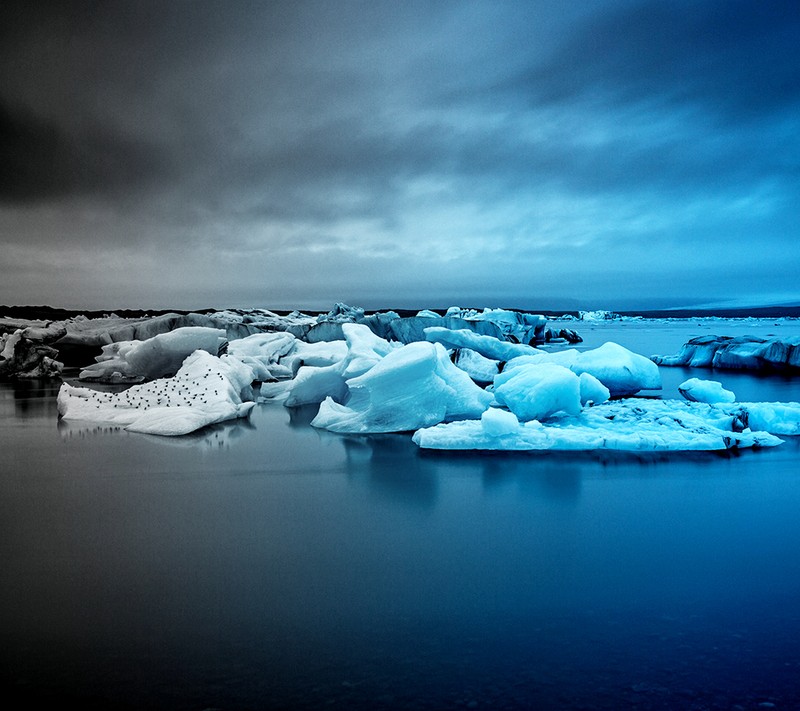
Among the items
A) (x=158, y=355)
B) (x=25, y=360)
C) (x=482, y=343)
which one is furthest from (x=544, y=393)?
(x=25, y=360)

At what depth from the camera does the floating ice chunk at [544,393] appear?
18.0 ft

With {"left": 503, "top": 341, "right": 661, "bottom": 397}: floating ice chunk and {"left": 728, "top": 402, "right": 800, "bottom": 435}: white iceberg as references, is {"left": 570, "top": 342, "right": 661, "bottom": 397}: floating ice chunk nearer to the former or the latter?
{"left": 503, "top": 341, "right": 661, "bottom": 397}: floating ice chunk

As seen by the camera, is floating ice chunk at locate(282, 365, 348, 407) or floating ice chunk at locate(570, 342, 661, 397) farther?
floating ice chunk at locate(570, 342, 661, 397)

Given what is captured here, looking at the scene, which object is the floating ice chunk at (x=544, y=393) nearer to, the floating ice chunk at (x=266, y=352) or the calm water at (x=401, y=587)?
the calm water at (x=401, y=587)

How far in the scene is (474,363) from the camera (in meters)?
10.9

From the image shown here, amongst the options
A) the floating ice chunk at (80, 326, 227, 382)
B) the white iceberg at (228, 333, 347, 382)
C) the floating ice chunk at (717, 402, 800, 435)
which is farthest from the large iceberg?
the floating ice chunk at (80, 326, 227, 382)

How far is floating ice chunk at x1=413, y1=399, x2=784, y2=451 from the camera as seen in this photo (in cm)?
474

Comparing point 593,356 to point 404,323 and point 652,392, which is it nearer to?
point 652,392

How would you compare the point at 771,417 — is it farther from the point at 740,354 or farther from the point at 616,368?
the point at 740,354

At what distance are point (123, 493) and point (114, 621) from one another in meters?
1.78

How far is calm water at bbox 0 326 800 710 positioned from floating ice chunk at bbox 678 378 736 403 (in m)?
2.82

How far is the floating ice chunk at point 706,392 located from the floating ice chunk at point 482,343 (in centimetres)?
587

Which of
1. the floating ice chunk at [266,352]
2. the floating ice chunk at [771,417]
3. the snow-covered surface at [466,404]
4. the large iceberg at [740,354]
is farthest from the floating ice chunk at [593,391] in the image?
the large iceberg at [740,354]

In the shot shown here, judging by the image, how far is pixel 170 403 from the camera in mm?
6383
